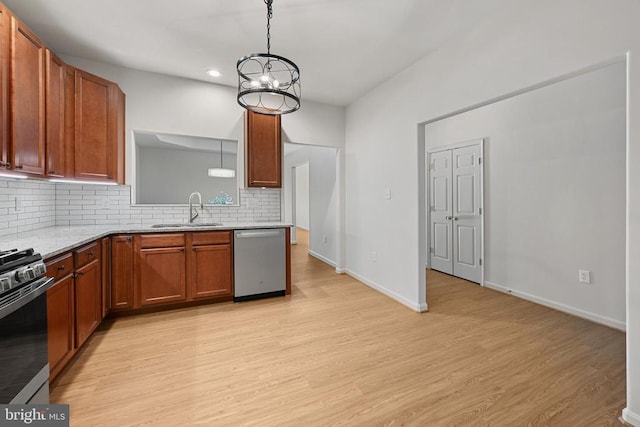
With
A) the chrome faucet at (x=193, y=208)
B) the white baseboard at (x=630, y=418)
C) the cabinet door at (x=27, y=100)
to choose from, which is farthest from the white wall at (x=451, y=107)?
the cabinet door at (x=27, y=100)

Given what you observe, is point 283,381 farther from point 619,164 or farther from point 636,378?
point 619,164

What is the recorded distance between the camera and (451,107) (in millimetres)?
2746

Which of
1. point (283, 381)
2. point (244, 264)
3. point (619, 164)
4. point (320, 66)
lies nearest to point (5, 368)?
point (283, 381)

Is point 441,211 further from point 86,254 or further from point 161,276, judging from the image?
point 86,254

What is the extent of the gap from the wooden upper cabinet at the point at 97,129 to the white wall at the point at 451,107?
309 centimetres

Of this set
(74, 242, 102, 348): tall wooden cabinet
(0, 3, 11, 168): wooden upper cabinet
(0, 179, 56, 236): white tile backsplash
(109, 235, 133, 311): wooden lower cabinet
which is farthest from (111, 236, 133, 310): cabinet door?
(0, 3, 11, 168): wooden upper cabinet

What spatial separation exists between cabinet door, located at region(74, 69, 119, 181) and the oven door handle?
67.6 inches

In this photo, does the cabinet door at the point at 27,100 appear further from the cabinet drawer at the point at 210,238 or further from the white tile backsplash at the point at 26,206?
the cabinet drawer at the point at 210,238

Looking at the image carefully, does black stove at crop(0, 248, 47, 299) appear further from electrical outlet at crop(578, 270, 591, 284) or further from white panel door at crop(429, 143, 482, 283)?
white panel door at crop(429, 143, 482, 283)

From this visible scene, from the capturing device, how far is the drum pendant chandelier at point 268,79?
5.90 feet

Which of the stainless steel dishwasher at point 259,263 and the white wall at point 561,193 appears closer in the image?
the white wall at point 561,193

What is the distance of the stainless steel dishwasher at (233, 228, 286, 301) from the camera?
10.9ft

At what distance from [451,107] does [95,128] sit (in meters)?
3.58

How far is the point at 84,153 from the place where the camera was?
2.78m
